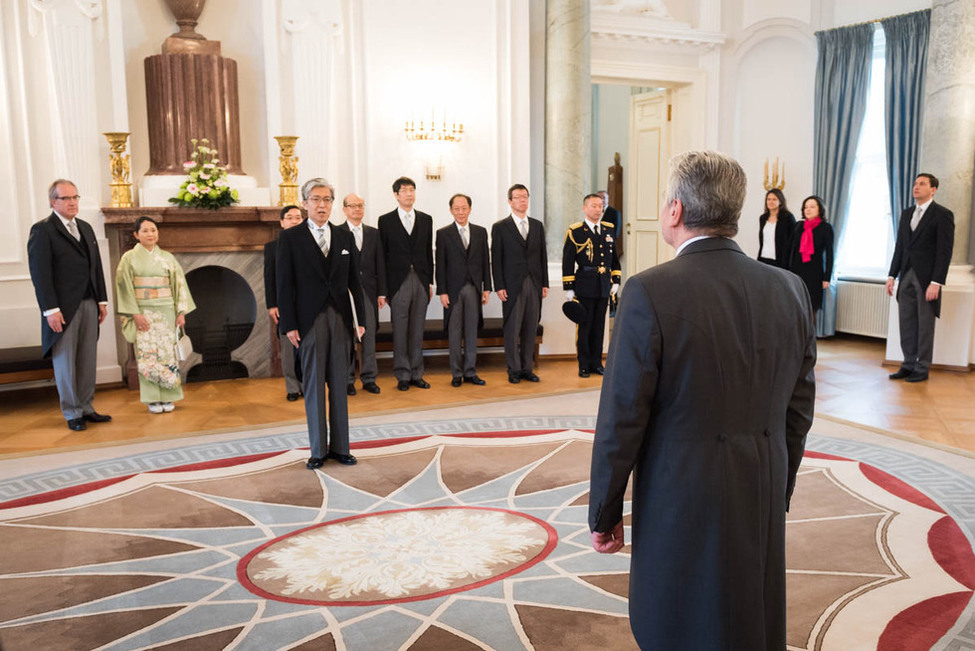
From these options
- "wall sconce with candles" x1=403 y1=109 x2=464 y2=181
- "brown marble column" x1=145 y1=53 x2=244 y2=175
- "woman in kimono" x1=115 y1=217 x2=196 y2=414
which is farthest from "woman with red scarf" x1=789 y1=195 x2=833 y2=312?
"woman in kimono" x1=115 y1=217 x2=196 y2=414

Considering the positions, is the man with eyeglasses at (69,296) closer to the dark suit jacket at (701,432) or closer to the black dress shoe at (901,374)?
the dark suit jacket at (701,432)

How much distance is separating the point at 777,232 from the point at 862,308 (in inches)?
65.9

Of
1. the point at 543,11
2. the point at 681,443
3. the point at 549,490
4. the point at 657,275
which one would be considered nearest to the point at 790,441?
the point at 681,443

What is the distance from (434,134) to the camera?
838cm

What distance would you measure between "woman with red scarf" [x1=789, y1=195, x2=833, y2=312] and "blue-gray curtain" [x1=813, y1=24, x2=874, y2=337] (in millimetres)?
1273

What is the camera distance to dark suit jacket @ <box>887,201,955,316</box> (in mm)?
7254

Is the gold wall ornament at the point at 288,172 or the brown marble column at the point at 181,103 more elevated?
the brown marble column at the point at 181,103

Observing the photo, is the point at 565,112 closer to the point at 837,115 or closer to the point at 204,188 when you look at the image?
the point at 837,115

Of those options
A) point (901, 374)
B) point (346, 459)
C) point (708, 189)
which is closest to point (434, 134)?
point (346, 459)

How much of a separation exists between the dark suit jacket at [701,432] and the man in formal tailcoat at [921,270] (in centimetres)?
609

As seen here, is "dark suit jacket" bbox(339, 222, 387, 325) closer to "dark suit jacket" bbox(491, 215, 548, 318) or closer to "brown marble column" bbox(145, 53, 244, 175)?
"dark suit jacket" bbox(491, 215, 548, 318)

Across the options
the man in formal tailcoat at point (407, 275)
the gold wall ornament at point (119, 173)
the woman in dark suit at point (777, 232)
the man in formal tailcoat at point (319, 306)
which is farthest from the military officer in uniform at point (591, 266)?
the gold wall ornament at point (119, 173)

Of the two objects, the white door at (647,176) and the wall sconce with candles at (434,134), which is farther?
the white door at (647,176)

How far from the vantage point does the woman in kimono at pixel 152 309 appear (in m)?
6.34
